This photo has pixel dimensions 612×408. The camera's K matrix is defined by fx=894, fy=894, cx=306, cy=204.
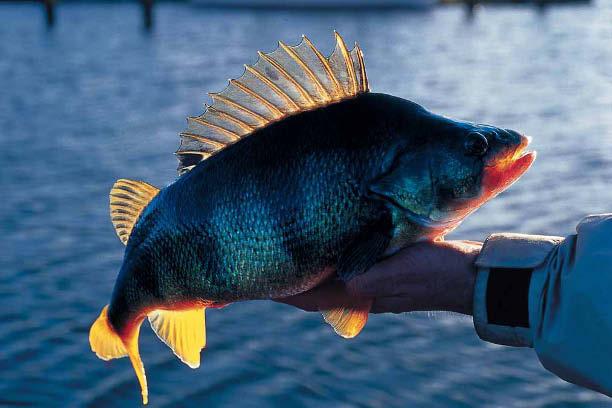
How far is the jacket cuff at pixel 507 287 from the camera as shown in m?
2.84

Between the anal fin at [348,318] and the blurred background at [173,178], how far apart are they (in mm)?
307

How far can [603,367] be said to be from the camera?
257cm

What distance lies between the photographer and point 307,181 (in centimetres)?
264

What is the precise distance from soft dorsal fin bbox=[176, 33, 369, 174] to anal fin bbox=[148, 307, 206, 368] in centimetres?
63

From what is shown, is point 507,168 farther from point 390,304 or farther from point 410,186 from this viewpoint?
point 390,304

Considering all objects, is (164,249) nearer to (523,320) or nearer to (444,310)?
(444,310)

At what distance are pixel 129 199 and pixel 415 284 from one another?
1.01 meters

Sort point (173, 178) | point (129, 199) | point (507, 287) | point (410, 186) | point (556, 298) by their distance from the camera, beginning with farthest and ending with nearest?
point (173, 178), point (129, 199), point (507, 287), point (556, 298), point (410, 186)

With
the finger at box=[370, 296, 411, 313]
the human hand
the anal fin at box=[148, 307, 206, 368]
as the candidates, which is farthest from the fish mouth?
the anal fin at box=[148, 307, 206, 368]

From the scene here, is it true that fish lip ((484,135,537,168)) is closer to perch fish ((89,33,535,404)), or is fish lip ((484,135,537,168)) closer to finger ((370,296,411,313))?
perch fish ((89,33,535,404))

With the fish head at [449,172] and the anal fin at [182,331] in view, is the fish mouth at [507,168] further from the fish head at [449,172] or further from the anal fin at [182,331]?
the anal fin at [182,331]

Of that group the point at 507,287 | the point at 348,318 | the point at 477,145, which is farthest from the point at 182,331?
the point at 477,145

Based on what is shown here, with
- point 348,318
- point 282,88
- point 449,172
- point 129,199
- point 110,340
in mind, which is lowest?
point 110,340

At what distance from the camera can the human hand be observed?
287 cm
